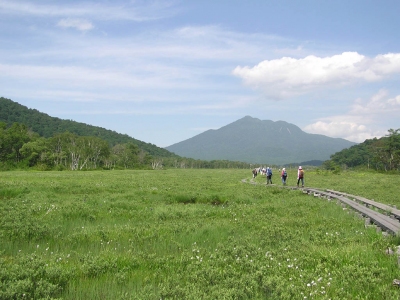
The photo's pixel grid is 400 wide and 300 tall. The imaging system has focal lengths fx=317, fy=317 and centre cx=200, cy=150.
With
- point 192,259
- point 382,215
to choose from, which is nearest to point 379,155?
point 382,215

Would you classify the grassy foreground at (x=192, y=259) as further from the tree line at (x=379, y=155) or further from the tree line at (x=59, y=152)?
the tree line at (x=59, y=152)

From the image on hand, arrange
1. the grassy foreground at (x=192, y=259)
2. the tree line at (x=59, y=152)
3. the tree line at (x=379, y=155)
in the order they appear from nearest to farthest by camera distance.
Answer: the grassy foreground at (x=192, y=259)
the tree line at (x=59, y=152)
the tree line at (x=379, y=155)

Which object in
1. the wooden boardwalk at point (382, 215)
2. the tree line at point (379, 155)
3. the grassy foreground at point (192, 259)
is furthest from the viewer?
the tree line at point (379, 155)

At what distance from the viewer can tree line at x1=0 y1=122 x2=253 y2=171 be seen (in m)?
84.8

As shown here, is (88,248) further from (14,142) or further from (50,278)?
(14,142)

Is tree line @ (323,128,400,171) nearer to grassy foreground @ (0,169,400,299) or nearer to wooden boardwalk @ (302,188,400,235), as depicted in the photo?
wooden boardwalk @ (302,188,400,235)

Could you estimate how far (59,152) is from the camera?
340 ft

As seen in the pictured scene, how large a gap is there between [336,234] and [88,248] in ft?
23.6

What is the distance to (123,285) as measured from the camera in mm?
5883

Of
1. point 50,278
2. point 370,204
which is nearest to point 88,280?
point 50,278

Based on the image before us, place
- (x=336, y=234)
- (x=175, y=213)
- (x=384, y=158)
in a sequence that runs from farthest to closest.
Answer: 1. (x=384, y=158)
2. (x=175, y=213)
3. (x=336, y=234)

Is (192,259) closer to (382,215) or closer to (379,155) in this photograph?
(382,215)

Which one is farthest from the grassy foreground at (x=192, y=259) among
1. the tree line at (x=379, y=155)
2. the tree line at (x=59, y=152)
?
the tree line at (x=59, y=152)

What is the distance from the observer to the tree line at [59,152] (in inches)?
3339
